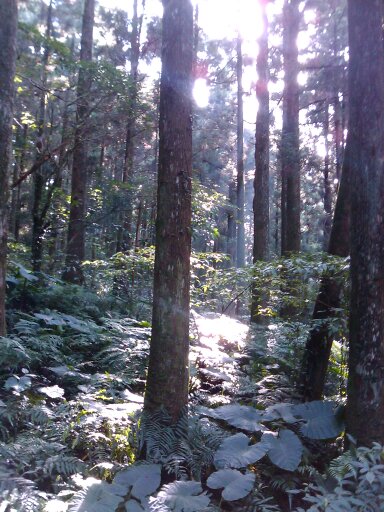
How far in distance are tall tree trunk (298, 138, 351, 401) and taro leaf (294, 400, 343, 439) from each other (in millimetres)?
985

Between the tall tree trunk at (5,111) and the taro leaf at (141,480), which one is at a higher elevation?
the tall tree trunk at (5,111)

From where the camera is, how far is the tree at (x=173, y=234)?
4504 mm

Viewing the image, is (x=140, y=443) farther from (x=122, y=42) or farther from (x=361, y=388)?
(x=122, y=42)

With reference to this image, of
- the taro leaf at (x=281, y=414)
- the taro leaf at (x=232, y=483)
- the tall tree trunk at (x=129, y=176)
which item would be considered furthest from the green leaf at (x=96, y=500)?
the tall tree trunk at (x=129, y=176)

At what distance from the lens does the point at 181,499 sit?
3.03 m

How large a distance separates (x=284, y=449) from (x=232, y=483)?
0.67 metres

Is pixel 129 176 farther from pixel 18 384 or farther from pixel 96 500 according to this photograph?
pixel 96 500

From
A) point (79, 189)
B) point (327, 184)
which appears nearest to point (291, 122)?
point (79, 189)

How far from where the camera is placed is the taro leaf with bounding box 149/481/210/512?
9.64 feet

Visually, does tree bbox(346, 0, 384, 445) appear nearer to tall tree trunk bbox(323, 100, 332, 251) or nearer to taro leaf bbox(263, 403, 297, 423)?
taro leaf bbox(263, 403, 297, 423)

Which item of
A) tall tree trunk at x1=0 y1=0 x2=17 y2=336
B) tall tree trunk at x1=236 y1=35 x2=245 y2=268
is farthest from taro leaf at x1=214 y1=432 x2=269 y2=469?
tall tree trunk at x1=236 y1=35 x2=245 y2=268

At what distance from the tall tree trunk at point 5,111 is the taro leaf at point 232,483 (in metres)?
3.35

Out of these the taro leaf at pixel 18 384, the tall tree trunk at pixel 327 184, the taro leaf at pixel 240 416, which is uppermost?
the tall tree trunk at pixel 327 184

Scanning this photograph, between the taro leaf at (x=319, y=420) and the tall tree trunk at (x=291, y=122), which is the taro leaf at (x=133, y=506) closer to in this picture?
the taro leaf at (x=319, y=420)
